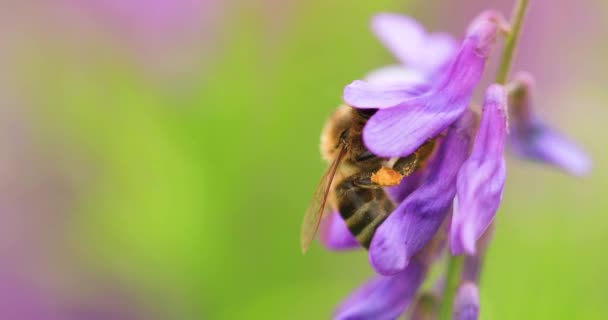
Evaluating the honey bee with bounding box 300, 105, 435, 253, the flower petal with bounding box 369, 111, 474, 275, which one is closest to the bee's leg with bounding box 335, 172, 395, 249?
the honey bee with bounding box 300, 105, 435, 253

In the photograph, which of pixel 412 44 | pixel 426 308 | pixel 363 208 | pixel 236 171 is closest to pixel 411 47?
pixel 412 44

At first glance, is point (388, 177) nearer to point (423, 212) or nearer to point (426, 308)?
point (423, 212)

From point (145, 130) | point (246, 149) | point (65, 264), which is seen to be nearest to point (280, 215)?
point (246, 149)

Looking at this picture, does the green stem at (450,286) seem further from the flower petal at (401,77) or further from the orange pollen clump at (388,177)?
the flower petal at (401,77)

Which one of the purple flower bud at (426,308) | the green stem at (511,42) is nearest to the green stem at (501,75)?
the green stem at (511,42)

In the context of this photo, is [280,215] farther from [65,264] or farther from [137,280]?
[65,264]

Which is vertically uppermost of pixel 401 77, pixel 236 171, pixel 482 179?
pixel 236 171
